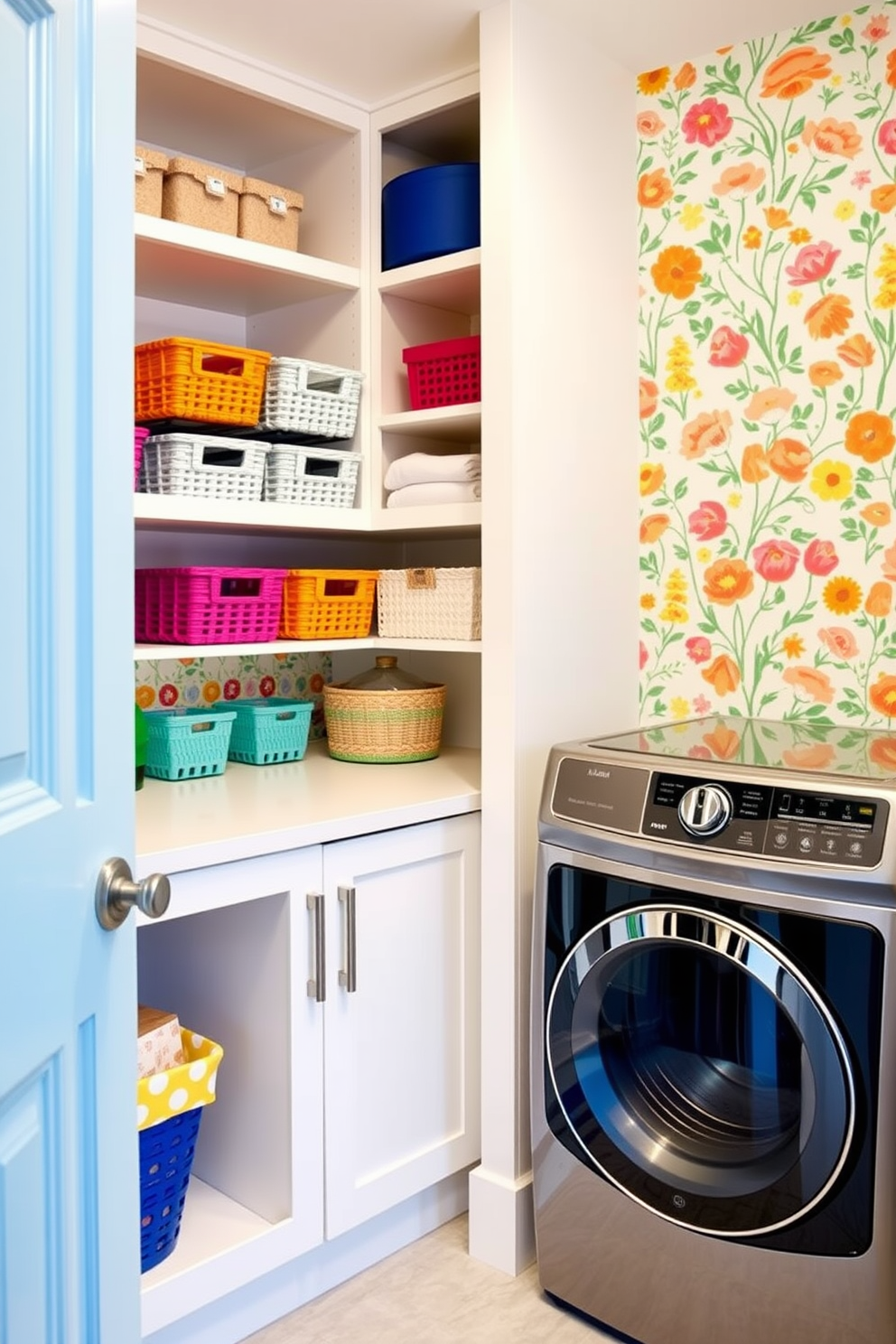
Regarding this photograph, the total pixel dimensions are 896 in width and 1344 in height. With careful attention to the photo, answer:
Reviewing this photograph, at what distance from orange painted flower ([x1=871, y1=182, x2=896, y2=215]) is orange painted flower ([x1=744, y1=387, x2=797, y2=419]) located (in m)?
0.35

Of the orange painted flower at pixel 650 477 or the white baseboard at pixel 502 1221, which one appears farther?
the orange painted flower at pixel 650 477

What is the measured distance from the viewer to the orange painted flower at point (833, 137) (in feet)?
7.27

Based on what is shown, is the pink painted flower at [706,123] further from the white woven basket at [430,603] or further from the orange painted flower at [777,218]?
the white woven basket at [430,603]

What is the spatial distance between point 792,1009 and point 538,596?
2.89ft

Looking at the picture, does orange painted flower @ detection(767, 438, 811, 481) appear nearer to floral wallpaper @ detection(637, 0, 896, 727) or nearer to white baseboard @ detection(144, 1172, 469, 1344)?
floral wallpaper @ detection(637, 0, 896, 727)

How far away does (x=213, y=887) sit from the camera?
187 centimetres

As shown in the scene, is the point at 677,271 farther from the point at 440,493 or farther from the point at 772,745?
the point at 772,745

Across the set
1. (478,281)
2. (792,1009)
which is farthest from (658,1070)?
(478,281)

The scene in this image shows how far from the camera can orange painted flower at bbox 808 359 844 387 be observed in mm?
2250

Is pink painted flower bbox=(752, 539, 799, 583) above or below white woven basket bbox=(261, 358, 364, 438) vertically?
below

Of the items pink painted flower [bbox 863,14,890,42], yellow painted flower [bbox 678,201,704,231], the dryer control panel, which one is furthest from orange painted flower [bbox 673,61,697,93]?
the dryer control panel

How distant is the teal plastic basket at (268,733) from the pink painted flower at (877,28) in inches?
67.7

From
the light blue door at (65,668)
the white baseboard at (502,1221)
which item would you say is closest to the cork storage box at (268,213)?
the light blue door at (65,668)

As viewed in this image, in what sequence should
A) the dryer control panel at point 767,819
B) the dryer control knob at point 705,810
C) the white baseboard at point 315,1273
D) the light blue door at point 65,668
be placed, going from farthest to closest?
the white baseboard at point 315,1273
the dryer control knob at point 705,810
the dryer control panel at point 767,819
the light blue door at point 65,668
